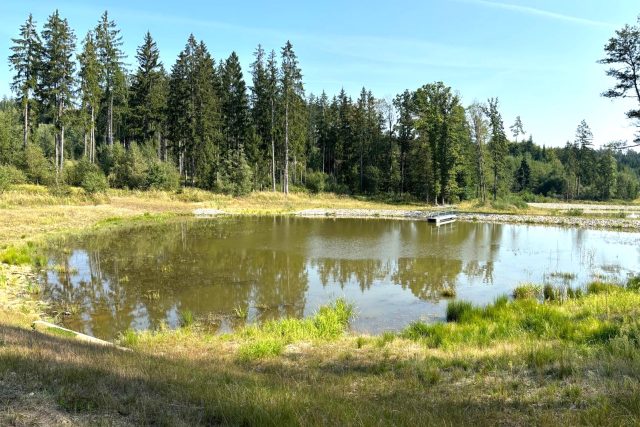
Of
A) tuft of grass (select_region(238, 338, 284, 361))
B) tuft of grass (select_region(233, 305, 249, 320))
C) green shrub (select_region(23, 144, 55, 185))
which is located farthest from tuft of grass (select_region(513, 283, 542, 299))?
green shrub (select_region(23, 144, 55, 185))

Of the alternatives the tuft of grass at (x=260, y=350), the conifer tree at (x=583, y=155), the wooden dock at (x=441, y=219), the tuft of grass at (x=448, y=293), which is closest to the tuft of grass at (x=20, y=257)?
the tuft of grass at (x=260, y=350)

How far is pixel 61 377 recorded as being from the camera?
5.20 m

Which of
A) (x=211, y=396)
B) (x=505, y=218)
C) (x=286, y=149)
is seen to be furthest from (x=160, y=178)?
(x=211, y=396)

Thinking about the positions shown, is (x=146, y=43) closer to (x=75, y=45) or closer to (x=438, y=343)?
(x=75, y=45)

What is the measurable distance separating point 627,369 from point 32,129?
70.0 meters

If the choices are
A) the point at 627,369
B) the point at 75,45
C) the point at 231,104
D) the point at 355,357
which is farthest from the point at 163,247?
the point at 231,104

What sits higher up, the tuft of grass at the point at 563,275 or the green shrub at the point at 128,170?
the green shrub at the point at 128,170

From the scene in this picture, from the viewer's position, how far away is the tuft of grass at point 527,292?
14992 mm

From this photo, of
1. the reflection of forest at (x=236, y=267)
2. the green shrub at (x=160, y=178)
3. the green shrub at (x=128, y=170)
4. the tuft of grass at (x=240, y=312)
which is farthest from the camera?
the green shrub at (x=128, y=170)

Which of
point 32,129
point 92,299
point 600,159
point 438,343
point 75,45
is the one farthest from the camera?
point 600,159

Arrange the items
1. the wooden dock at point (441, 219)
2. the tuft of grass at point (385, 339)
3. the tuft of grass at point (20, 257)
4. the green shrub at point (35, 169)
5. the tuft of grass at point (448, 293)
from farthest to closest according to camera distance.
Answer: the green shrub at point (35, 169) < the wooden dock at point (441, 219) < the tuft of grass at point (20, 257) < the tuft of grass at point (448, 293) < the tuft of grass at point (385, 339)

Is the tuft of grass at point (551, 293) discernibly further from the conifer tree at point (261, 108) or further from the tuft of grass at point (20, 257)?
the conifer tree at point (261, 108)

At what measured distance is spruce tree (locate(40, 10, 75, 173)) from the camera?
4772cm

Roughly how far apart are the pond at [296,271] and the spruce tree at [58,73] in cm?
2299
